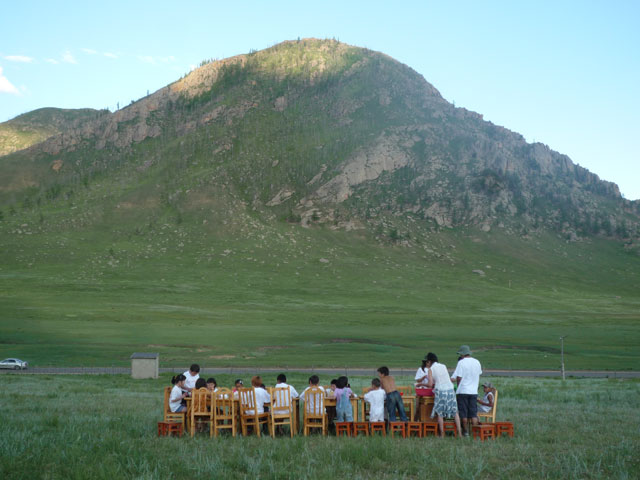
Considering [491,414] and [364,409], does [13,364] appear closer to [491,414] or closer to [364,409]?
[364,409]

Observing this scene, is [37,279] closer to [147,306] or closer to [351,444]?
[147,306]

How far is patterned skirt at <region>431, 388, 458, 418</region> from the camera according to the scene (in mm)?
15531

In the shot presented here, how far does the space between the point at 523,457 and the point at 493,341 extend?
74.8 meters

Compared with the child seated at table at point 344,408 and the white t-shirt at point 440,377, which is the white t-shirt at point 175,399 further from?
the white t-shirt at point 440,377

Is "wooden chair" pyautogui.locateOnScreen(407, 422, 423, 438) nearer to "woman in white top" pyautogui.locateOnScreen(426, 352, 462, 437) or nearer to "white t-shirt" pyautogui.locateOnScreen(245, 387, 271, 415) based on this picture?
"woman in white top" pyautogui.locateOnScreen(426, 352, 462, 437)

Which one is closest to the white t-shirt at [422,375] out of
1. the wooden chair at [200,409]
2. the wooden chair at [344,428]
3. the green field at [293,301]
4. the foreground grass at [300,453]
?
the foreground grass at [300,453]

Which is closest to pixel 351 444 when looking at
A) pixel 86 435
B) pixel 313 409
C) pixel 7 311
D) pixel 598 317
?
pixel 313 409

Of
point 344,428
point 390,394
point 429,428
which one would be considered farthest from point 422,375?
point 344,428

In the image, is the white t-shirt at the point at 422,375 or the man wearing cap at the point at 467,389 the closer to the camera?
the man wearing cap at the point at 467,389

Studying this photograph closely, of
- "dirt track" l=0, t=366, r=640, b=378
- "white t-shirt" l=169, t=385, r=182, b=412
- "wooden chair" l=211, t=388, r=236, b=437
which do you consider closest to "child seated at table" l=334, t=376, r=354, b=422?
"wooden chair" l=211, t=388, r=236, b=437

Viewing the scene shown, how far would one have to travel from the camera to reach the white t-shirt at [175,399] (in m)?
16.5

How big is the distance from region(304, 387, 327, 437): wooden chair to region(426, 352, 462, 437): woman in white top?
9.91 ft

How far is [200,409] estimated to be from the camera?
15.6 meters

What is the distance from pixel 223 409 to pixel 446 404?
238 inches
